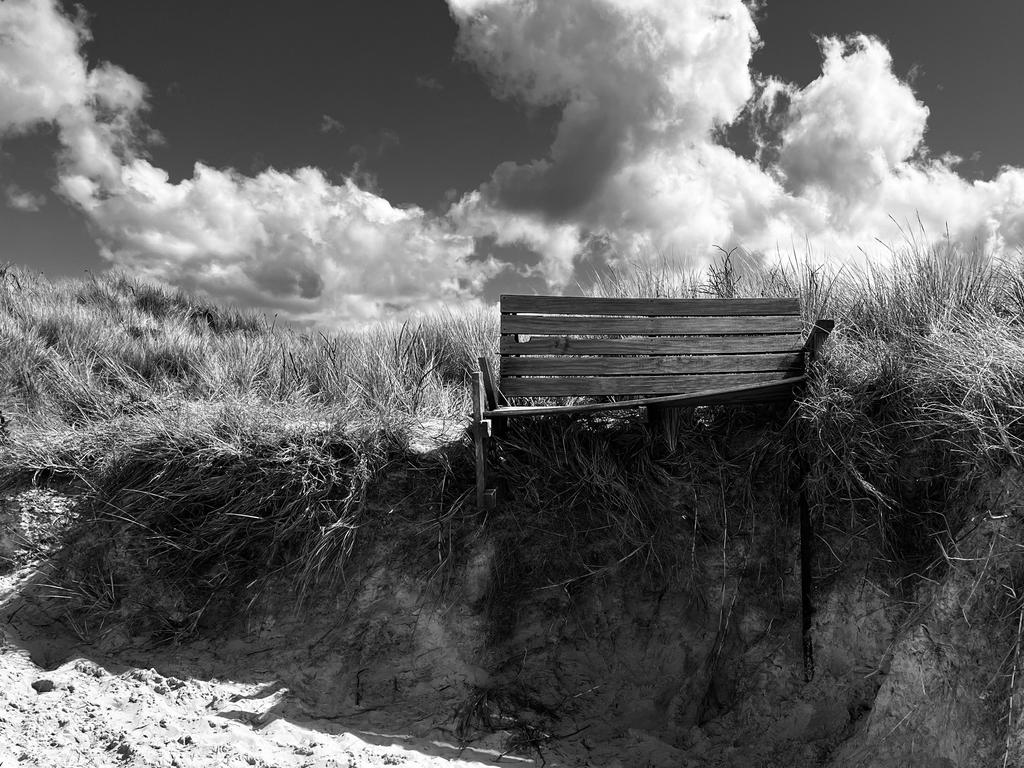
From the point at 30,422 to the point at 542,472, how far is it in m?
4.54

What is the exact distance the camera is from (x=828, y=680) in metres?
3.87

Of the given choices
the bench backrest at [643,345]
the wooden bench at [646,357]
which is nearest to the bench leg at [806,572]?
the wooden bench at [646,357]

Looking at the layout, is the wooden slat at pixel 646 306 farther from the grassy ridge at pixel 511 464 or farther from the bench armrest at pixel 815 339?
the grassy ridge at pixel 511 464

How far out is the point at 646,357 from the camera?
167 inches

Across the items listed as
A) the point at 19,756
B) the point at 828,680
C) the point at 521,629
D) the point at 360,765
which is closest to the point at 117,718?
the point at 19,756

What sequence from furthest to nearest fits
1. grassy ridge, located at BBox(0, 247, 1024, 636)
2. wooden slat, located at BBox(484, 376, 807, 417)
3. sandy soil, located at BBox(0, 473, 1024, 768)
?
1. wooden slat, located at BBox(484, 376, 807, 417)
2. grassy ridge, located at BBox(0, 247, 1024, 636)
3. sandy soil, located at BBox(0, 473, 1024, 768)

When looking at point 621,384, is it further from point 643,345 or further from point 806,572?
point 806,572

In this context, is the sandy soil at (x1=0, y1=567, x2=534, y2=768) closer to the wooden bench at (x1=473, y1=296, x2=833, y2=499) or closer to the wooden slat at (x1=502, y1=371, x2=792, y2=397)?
the wooden bench at (x1=473, y1=296, x2=833, y2=499)

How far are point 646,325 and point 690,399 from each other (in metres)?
0.61

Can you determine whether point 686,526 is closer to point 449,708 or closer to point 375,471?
point 449,708

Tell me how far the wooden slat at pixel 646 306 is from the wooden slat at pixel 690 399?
22.7 inches

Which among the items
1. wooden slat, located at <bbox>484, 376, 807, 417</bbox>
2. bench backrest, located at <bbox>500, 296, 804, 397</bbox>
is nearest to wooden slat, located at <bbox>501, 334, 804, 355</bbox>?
bench backrest, located at <bbox>500, 296, 804, 397</bbox>

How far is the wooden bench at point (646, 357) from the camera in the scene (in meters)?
4.04

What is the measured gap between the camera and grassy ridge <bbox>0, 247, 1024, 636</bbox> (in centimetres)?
380
